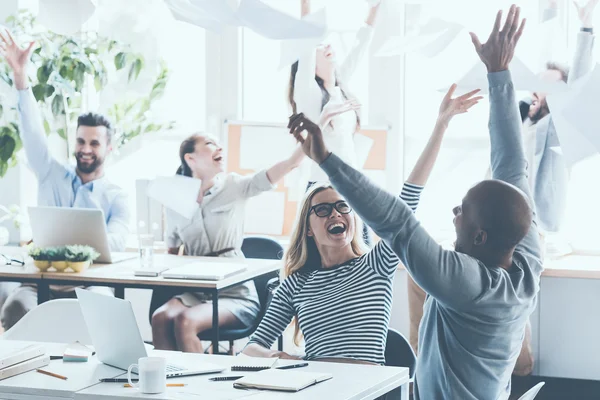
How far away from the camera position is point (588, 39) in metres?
2.21

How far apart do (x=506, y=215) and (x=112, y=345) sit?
1.18m

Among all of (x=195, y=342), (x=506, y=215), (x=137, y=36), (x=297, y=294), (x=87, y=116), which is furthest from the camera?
(x=87, y=116)

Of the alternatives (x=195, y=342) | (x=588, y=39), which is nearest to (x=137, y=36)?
(x=588, y=39)

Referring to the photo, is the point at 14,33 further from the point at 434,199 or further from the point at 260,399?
the point at 260,399

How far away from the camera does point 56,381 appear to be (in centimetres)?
250

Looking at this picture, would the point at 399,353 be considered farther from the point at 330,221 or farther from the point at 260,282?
the point at 260,282

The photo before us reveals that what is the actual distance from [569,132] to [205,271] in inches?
98.3

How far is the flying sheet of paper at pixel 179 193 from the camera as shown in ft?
15.2

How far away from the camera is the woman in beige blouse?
434cm

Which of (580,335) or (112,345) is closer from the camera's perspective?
(112,345)

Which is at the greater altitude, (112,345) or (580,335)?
(112,345)

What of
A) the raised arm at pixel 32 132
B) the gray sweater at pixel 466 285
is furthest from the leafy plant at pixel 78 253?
the gray sweater at pixel 466 285

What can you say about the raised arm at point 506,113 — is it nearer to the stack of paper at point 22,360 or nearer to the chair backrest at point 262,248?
the stack of paper at point 22,360

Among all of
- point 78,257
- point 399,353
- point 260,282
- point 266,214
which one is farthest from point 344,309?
point 266,214
